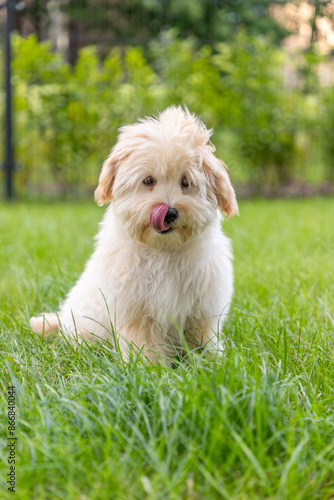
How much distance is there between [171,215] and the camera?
2.19 metres

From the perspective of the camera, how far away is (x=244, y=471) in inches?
59.6

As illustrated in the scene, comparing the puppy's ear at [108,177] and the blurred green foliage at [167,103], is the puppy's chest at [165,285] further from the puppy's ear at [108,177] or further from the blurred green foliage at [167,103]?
the blurred green foliage at [167,103]

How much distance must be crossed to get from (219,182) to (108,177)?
471mm

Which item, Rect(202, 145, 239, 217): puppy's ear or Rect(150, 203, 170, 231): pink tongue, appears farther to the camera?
Rect(202, 145, 239, 217): puppy's ear

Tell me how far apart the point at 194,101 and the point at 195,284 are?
5.87 metres

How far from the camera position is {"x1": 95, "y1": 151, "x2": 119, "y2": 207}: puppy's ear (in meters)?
2.39

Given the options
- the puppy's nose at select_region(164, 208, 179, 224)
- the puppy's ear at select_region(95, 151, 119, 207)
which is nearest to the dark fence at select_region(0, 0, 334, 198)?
the puppy's ear at select_region(95, 151, 119, 207)

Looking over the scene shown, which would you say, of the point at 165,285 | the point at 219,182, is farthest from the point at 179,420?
the point at 219,182

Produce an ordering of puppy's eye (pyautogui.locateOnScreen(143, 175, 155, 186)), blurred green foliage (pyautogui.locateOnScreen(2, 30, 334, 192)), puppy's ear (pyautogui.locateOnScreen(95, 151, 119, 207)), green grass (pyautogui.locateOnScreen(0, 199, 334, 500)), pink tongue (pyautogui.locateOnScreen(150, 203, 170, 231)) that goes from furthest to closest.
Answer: blurred green foliage (pyautogui.locateOnScreen(2, 30, 334, 192))
puppy's ear (pyautogui.locateOnScreen(95, 151, 119, 207))
puppy's eye (pyautogui.locateOnScreen(143, 175, 155, 186))
pink tongue (pyautogui.locateOnScreen(150, 203, 170, 231))
green grass (pyautogui.locateOnScreen(0, 199, 334, 500))

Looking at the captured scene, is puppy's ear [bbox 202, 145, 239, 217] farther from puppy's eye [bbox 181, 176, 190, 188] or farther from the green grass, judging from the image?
the green grass

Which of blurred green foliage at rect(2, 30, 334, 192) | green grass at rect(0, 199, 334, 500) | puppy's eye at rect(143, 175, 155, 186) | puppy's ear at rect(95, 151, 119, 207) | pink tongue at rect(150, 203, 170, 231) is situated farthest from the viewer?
blurred green foliage at rect(2, 30, 334, 192)

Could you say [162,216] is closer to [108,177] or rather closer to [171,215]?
[171,215]

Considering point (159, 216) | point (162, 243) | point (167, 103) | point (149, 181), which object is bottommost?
point (162, 243)

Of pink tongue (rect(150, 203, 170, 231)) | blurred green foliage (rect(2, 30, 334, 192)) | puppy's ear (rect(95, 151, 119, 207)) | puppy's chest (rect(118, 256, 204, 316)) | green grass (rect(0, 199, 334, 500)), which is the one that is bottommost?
green grass (rect(0, 199, 334, 500))
